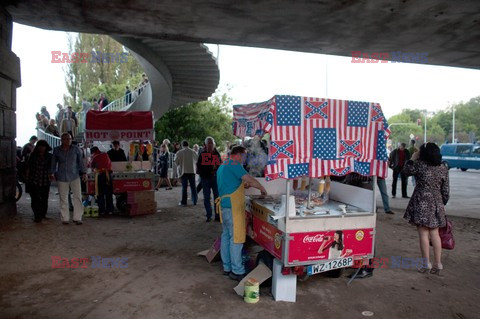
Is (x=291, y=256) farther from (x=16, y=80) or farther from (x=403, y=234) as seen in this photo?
(x=16, y=80)

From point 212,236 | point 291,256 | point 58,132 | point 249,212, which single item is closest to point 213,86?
point 58,132

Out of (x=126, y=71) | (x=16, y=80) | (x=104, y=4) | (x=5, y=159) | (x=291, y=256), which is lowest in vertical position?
(x=291, y=256)

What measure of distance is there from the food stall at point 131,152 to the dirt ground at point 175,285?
1852mm

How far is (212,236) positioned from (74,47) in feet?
125

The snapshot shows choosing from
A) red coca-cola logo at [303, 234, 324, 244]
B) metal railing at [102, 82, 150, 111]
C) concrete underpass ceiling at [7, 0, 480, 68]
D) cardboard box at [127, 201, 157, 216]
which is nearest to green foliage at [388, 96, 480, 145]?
metal railing at [102, 82, 150, 111]

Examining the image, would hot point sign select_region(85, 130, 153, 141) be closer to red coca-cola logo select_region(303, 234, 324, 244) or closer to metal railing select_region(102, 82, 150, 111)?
red coca-cola logo select_region(303, 234, 324, 244)

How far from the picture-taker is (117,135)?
1055 cm

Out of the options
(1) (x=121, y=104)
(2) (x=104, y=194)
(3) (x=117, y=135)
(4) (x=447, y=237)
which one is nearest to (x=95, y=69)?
(1) (x=121, y=104)

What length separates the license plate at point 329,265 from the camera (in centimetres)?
450

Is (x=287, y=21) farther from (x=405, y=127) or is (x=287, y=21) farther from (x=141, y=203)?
(x=405, y=127)

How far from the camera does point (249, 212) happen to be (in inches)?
225

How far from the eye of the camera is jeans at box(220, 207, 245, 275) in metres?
5.10

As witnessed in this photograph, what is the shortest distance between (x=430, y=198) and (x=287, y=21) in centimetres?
504

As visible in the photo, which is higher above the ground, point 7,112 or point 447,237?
point 7,112
